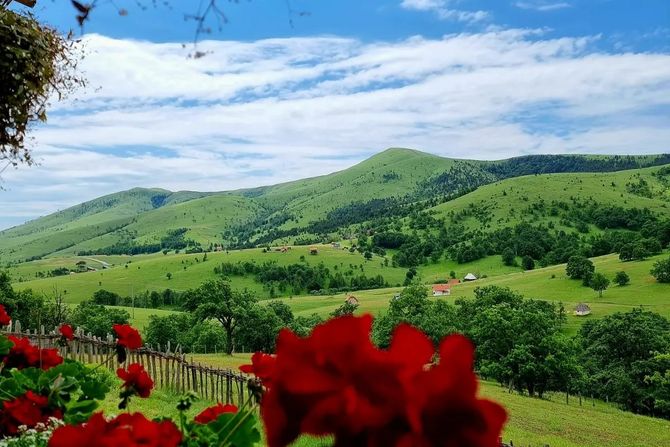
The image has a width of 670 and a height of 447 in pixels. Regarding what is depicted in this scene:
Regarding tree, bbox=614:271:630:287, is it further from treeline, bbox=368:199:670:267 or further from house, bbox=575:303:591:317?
treeline, bbox=368:199:670:267

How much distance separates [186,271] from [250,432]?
152m

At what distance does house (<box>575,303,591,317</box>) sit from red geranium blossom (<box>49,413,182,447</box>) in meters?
89.5

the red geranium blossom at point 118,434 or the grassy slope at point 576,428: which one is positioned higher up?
the red geranium blossom at point 118,434

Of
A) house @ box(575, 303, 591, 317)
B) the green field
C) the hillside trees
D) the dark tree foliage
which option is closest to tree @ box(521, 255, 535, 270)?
the green field

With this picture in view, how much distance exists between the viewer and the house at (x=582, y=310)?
82.7 meters

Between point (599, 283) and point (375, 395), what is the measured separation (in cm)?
10229

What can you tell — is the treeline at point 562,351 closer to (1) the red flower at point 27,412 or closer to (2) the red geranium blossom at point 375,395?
(1) the red flower at point 27,412

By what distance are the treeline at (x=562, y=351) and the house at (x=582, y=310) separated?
17.6 m

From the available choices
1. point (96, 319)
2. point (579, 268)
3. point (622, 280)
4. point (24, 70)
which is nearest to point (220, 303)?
point (96, 319)

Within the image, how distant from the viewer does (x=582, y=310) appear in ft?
274

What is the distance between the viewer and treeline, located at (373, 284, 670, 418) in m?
48.2

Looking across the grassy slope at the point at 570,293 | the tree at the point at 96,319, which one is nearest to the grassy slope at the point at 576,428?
the tree at the point at 96,319

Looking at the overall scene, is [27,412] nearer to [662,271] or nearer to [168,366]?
[168,366]

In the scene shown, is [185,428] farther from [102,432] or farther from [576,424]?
[576,424]
